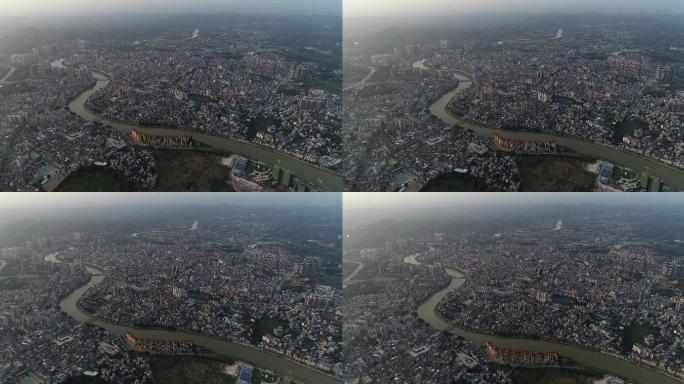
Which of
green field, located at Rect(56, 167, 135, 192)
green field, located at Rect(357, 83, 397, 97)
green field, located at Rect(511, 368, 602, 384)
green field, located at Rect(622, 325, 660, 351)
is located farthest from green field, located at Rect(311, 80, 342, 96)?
green field, located at Rect(622, 325, 660, 351)

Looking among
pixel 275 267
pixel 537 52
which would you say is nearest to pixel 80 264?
pixel 275 267

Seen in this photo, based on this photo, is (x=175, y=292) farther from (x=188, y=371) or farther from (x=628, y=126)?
(x=628, y=126)

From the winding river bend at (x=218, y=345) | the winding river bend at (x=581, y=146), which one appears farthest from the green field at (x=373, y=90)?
the winding river bend at (x=218, y=345)

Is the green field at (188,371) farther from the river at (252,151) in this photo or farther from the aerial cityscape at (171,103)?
the river at (252,151)

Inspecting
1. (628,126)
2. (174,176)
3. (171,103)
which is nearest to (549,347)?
(628,126)

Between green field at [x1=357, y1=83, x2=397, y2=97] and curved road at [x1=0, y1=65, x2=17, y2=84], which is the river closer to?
curved road at [x1=0, y1=65, x2=17, y2=84]
